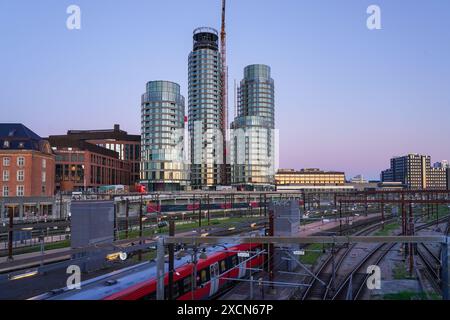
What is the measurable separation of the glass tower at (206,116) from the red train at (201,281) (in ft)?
413

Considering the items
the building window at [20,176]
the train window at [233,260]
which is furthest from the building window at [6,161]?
the train window at [233,260]

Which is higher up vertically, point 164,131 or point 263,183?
point 164,131

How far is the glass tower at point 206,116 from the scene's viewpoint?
151m

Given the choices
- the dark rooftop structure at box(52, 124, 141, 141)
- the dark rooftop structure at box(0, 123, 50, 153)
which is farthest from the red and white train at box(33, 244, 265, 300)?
the dark rooftop structure at box(52, 124, 141, 141)

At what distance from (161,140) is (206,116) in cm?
2946

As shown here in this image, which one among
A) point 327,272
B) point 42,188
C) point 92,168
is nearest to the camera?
point 327,272

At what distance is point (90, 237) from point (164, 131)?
370 feet

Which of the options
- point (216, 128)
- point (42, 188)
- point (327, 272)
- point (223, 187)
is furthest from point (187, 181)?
point (327, 272)

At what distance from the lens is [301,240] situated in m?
9.26

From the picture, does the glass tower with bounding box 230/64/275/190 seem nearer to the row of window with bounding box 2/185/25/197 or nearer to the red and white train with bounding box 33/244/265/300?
the row of window with bounding box 2/185/25/197
